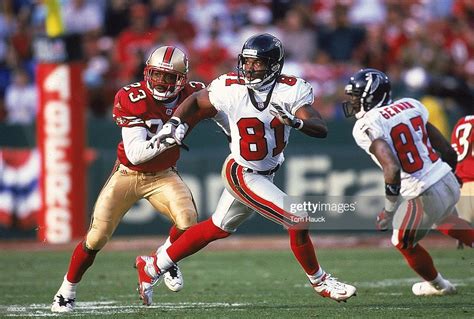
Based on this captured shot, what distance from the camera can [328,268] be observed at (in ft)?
28.5

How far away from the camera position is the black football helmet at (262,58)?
614 cm

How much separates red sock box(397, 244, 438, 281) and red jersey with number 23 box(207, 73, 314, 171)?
106 centimetres

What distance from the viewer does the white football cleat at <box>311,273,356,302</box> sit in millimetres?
5961

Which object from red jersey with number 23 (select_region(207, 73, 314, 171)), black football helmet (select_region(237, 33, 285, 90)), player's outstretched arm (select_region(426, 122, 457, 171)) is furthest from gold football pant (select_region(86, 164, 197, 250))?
player's outstretched arm (select_region(426, 122, 457, 171))

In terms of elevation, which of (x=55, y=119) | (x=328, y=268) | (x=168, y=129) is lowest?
(x=328, y=268)

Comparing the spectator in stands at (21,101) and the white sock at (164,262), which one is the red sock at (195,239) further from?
the spectator in stands at (21,101)

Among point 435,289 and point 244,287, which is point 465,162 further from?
point 244,287

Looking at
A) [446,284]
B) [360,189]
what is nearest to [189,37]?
[360,189]

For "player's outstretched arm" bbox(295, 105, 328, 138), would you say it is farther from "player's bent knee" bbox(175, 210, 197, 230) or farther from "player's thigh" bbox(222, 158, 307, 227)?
"player's bent knee" bbox(175, 210, 197, 230)

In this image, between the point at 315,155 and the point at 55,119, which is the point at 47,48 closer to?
the point at 55,119

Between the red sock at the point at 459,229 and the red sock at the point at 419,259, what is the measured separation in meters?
0.31

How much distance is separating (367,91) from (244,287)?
1.92m

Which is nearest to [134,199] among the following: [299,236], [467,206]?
[299,236]

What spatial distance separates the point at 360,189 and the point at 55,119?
11.3ft
